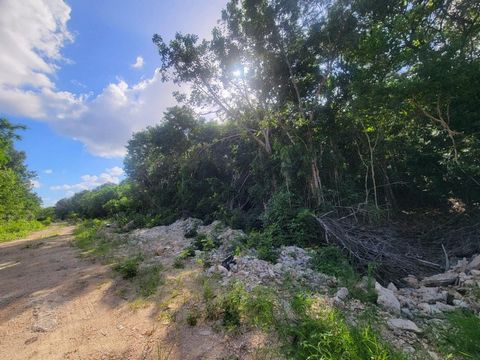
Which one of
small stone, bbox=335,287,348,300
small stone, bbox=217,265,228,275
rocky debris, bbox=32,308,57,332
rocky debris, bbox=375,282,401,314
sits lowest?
rocky debris, bbox=375,282,401,314

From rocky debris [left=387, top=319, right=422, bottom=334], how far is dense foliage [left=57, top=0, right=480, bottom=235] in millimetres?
4122

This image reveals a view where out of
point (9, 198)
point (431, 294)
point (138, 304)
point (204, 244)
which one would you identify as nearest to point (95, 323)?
point (138, 304)

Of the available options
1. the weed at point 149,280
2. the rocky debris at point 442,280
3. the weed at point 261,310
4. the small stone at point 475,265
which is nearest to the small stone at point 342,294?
the weed at point 261,310

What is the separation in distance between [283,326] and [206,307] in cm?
111

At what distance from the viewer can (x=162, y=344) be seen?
2.86 metres

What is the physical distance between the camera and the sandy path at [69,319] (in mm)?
2830

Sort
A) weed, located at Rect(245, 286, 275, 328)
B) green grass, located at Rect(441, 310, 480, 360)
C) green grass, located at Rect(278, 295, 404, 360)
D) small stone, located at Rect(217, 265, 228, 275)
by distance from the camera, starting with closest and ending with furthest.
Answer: green grass, located at Rect(278, 295, 404, 360) → green grass, located at Rect(441, 310, 480, 360) → weed, located at Rect(245, 286, 275, 328) → small stone, located at Rect(217, 265, 228, 275)

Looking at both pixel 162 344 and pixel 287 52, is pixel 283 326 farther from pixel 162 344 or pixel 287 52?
pixel 287 52

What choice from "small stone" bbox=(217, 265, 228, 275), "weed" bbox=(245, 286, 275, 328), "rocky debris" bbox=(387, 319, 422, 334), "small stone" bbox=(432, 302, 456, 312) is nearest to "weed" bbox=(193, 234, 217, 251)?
"small stone" bbox=(217, 265, 228, 275)

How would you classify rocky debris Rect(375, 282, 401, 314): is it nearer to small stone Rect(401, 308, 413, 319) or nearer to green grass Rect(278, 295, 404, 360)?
small stone Rect(401, 308, 413, 319)

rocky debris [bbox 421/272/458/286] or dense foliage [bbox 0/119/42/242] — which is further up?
dense foliage [bbox 0/119/42/242]

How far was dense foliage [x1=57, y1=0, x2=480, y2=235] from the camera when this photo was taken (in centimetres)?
727

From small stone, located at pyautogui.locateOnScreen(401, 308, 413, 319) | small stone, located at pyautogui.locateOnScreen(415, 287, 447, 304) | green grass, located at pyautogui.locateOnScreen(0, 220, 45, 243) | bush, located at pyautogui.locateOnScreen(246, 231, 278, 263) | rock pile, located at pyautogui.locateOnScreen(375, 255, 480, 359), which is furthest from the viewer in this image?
green grass, located at pyautogui.locateOnScreen(0, 220, 45, 243)

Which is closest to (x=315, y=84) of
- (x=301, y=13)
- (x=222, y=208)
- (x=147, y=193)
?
(x=301, y=13)
